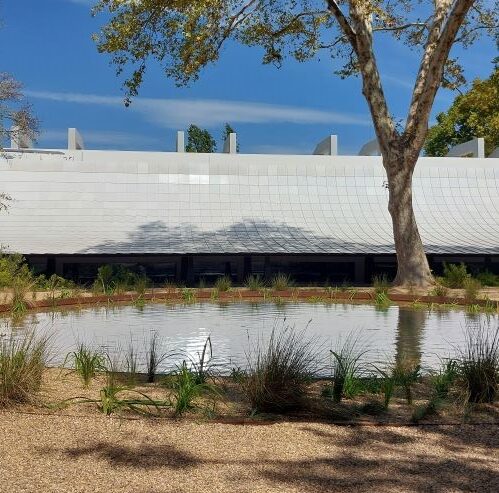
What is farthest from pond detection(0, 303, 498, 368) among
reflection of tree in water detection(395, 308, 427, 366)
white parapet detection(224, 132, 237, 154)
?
white parapet detection(224, 132, 237, 154)

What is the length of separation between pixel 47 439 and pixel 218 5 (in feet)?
47.4

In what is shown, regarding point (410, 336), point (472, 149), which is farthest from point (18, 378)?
point (472, 149)

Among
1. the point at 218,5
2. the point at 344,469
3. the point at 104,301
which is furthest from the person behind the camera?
the point at 218,5

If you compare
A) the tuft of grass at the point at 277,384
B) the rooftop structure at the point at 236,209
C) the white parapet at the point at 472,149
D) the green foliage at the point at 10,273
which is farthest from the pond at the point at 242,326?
the white parapet at the point at 472,149

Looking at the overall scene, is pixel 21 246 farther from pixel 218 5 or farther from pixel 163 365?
pixel 163 365

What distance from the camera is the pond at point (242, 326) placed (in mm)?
8078

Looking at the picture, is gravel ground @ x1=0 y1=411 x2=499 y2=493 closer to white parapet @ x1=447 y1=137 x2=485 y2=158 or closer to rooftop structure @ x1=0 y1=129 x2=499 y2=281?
rooftop structure @ x1=0 y1=129 x2=499 y2=281

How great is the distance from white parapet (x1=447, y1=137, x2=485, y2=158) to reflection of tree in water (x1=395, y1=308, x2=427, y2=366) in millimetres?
22710

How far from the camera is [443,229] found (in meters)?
26.6

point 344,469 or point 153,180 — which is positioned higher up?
point 153,180

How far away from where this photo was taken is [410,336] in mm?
9438

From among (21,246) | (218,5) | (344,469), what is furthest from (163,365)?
(21,246)

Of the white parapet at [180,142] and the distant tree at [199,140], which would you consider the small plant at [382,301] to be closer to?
the white parapet at [180,142]

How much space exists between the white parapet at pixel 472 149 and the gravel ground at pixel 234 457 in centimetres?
3130
